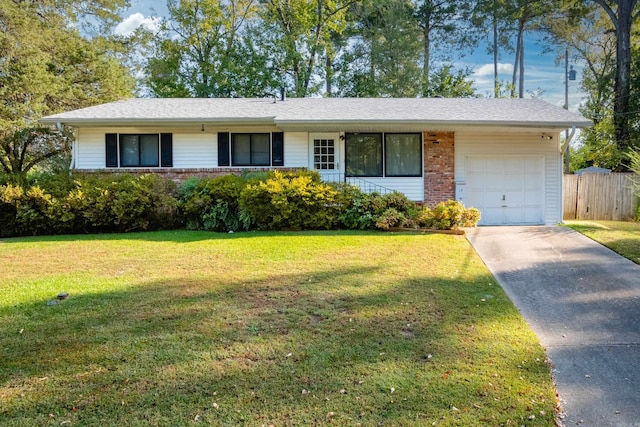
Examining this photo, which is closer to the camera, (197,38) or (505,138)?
(505,138)

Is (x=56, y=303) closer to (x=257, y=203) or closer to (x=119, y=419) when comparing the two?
(x=119, y=419)

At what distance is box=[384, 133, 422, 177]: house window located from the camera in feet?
40.0

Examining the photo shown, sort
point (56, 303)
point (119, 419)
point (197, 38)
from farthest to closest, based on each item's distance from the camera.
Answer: point (197, 38), point (56, 303), point (119, 419)

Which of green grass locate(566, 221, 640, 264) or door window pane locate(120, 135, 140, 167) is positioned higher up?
door window pane locate(120, 135, 140, 167)

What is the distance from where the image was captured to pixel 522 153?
12.0m

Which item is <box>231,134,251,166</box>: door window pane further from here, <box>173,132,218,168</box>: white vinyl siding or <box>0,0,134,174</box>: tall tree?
<box>0,0,134,174</box>: tall tree

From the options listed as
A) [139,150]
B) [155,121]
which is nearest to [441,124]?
[155,121]

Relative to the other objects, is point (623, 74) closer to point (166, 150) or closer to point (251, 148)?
point (251, 148)

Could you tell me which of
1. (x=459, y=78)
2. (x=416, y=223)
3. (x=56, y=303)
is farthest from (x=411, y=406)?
(x=459, y=78)

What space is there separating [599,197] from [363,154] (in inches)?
315

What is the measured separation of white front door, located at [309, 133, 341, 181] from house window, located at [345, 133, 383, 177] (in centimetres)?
32

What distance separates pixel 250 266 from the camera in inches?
254

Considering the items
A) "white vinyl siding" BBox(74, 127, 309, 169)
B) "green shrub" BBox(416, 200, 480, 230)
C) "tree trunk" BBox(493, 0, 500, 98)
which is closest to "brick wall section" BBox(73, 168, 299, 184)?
"white vinyl siding" BBox(74, 127, 309, 169)

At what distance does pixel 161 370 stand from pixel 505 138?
11.5 metres
